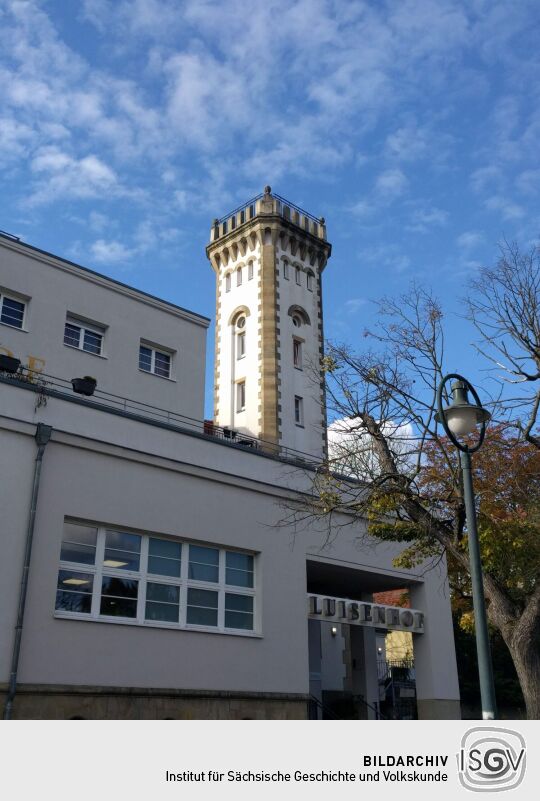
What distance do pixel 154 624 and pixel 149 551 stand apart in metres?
1.64

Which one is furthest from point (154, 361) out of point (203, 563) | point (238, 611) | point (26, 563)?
point (26, 563)

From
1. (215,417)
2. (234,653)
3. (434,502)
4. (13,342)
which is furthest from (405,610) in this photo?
(215,417)

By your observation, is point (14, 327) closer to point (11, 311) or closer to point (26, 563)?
point (11, 311)

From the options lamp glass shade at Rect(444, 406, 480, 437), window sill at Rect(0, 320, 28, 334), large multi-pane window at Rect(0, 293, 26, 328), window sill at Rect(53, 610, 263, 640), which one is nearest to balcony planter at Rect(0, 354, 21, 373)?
window sill at Rect(0, 320, 28, 334)

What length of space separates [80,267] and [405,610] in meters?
14.5

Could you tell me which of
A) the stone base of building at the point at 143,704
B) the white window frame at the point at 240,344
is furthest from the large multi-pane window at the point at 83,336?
the white window frame at the point at 240,344

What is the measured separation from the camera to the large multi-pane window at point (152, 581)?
1675cm

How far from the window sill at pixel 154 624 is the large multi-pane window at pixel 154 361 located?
10.1m

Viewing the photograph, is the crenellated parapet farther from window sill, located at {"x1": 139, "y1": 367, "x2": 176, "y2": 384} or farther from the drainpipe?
the drainpipe

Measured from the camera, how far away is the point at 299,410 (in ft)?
137

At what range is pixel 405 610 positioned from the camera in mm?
23625

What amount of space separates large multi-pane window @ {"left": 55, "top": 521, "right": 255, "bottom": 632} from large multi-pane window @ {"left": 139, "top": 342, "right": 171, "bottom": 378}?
8.58 m
